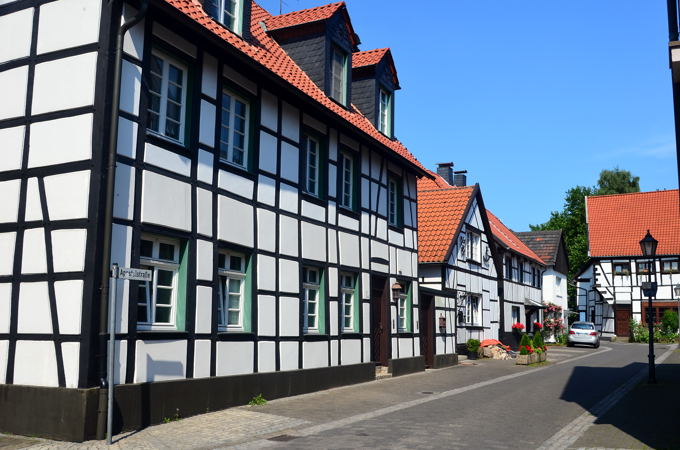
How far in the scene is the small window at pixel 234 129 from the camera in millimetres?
12547

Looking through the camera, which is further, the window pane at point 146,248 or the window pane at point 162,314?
the window pane at point 162,314

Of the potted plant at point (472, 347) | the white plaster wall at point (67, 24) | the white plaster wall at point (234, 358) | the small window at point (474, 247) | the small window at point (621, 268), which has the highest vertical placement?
the white plaster wall at point (67, 24)

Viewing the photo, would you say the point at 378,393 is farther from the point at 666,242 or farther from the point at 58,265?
the point at 666,242

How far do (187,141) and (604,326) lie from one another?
153 feet

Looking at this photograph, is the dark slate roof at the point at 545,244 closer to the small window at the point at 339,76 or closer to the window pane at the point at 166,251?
the small window at the point at 339,76

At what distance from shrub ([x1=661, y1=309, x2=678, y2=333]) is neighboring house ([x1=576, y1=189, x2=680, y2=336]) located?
3.80ft

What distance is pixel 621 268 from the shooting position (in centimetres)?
5066

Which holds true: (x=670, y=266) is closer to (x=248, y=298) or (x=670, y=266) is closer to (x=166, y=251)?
(x=248, y=298)

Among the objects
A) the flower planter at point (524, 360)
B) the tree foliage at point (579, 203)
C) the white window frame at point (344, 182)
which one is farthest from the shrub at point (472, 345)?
the tree foliage at point (579, 203)

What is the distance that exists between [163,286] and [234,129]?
355 centimetres

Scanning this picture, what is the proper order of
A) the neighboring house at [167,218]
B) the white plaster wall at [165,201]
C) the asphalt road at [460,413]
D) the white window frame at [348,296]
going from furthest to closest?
the white window frame at [348,296] < the white plaster wall at [165,201] < the neighboring house at [167,218] < the asphalt road at [460,413]

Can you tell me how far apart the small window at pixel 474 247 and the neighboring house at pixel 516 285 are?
3.45 metres

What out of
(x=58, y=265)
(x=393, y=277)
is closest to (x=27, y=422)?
(x=58, y=265)

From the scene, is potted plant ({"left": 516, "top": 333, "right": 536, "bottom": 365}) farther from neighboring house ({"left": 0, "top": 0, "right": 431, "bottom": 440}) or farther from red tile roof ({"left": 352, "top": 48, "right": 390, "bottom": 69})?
red tile roof ({"left": 352, "top": 48, "right": 390, "bottom": 69})
